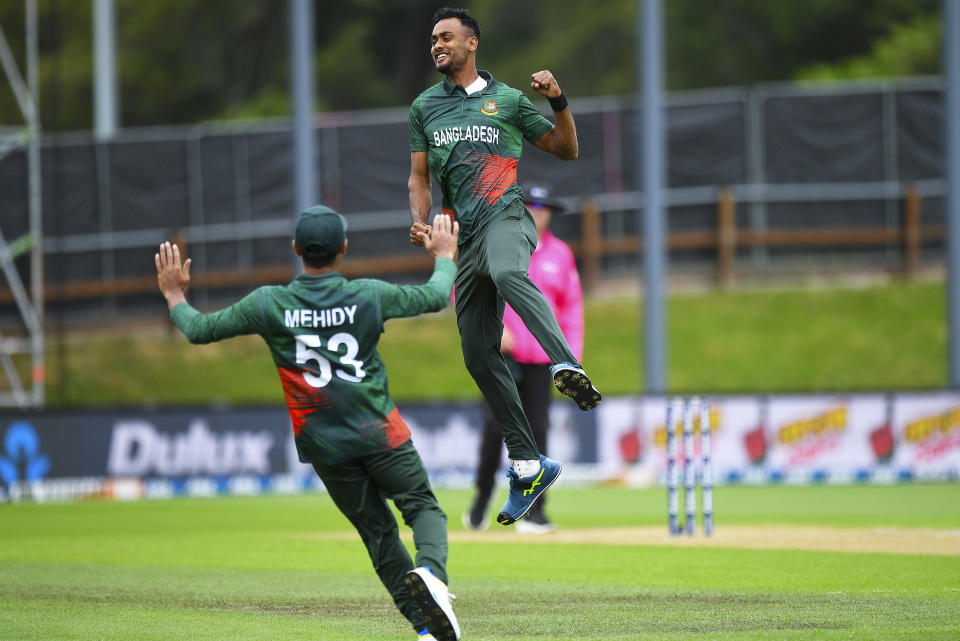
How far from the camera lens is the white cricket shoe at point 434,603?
6.39m

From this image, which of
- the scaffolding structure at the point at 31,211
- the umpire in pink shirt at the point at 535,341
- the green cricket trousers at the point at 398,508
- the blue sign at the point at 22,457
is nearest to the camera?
the green cricket trousers at the point at 398,508

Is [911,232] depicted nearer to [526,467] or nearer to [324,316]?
[526,467]

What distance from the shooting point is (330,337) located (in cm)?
665

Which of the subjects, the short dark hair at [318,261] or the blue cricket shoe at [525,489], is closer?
the short dark hair at [318,261]

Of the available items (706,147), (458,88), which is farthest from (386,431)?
(706,147)

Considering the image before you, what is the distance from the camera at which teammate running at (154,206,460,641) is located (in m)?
6.64

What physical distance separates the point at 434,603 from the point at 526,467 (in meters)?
1.86

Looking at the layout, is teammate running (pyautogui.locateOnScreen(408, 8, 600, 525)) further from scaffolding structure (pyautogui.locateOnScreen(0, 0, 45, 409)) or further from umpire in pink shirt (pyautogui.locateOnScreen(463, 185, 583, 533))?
scaffolding structure (pyautogui.locateOnScreen(0, 0, 45, 409))

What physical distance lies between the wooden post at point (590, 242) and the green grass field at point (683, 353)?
30.9 inches

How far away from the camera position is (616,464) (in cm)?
1839

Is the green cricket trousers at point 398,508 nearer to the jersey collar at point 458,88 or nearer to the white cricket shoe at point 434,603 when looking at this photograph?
the white cricket shoe at point 434,603

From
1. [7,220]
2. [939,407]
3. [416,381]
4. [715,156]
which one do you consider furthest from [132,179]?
[939,407]

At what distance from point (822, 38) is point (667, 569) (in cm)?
3390

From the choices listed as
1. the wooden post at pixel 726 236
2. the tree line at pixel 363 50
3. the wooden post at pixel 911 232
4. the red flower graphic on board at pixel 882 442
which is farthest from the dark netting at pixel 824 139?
the tree line at pixel 363 50
